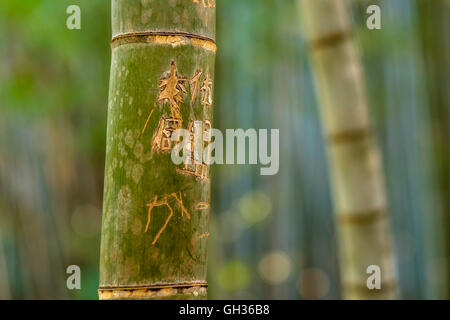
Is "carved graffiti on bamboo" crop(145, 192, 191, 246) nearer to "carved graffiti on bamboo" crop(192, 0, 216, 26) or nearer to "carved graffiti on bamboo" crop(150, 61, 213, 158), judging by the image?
"carved graffiti on bamboo" crop(150, 61, 213, 158)

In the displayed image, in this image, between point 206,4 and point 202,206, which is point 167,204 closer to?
point 202,206

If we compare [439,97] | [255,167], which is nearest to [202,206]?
[439,97]

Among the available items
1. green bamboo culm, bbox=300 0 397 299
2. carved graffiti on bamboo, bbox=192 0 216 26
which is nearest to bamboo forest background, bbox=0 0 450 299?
green bamboo culm, bbox=300 0 397 299

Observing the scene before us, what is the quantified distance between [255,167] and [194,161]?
320cm

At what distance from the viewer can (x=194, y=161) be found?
2.15 feet

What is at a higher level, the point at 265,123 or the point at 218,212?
the point at 265,123

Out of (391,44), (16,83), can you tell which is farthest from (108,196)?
(391,44)

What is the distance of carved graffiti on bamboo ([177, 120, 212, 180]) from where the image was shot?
0.65m

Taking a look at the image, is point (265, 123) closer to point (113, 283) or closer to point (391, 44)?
point (391, 44)

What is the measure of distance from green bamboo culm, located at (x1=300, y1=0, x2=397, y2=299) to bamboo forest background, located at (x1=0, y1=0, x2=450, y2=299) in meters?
1.83

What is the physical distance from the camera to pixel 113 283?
2.11 feet

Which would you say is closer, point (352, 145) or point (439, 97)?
point (352, 145)

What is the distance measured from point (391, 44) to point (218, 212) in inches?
54.1

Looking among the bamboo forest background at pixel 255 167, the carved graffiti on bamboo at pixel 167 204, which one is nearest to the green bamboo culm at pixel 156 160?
the carved graffiti on bamboo at pixel 167 204
